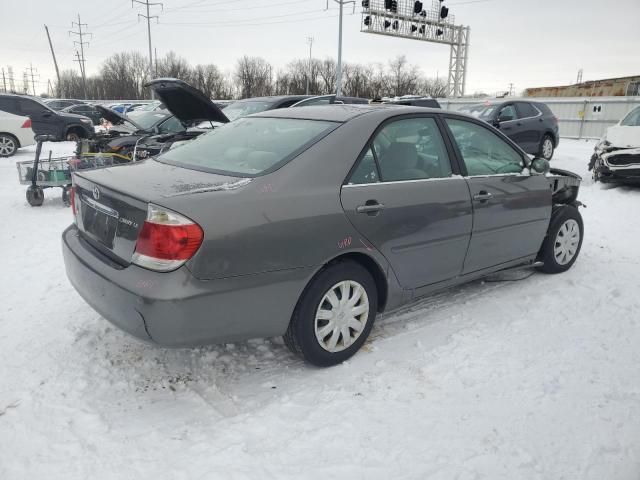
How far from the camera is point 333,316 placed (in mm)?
3094

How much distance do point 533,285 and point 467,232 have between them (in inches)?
53.0

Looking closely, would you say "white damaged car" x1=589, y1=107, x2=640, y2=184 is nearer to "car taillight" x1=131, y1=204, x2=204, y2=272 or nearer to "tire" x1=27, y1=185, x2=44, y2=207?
"car taillight" x1=131, y1=204, x2=204, y2=272

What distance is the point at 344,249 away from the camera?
9.84ft

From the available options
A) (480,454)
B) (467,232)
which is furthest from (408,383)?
(467,232)

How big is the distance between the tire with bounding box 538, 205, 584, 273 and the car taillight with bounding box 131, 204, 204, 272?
3.58 meters

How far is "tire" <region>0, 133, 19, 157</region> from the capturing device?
13.9 meters

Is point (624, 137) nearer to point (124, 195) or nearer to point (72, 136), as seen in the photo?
point (124, 195)

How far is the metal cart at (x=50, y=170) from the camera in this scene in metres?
7.34

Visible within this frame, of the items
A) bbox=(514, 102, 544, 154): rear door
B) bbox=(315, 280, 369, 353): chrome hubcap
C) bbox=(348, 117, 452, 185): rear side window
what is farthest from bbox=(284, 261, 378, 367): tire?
bbox=(514, 102, 544, 154): rear door

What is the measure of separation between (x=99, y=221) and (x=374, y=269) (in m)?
1.71

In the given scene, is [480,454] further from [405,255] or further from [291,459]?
[405,255]

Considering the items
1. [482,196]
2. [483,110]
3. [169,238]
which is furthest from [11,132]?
[482,196]

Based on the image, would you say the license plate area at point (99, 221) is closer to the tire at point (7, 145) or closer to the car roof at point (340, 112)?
the car roof at point (340, 112)

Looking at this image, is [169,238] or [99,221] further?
[99,221]
